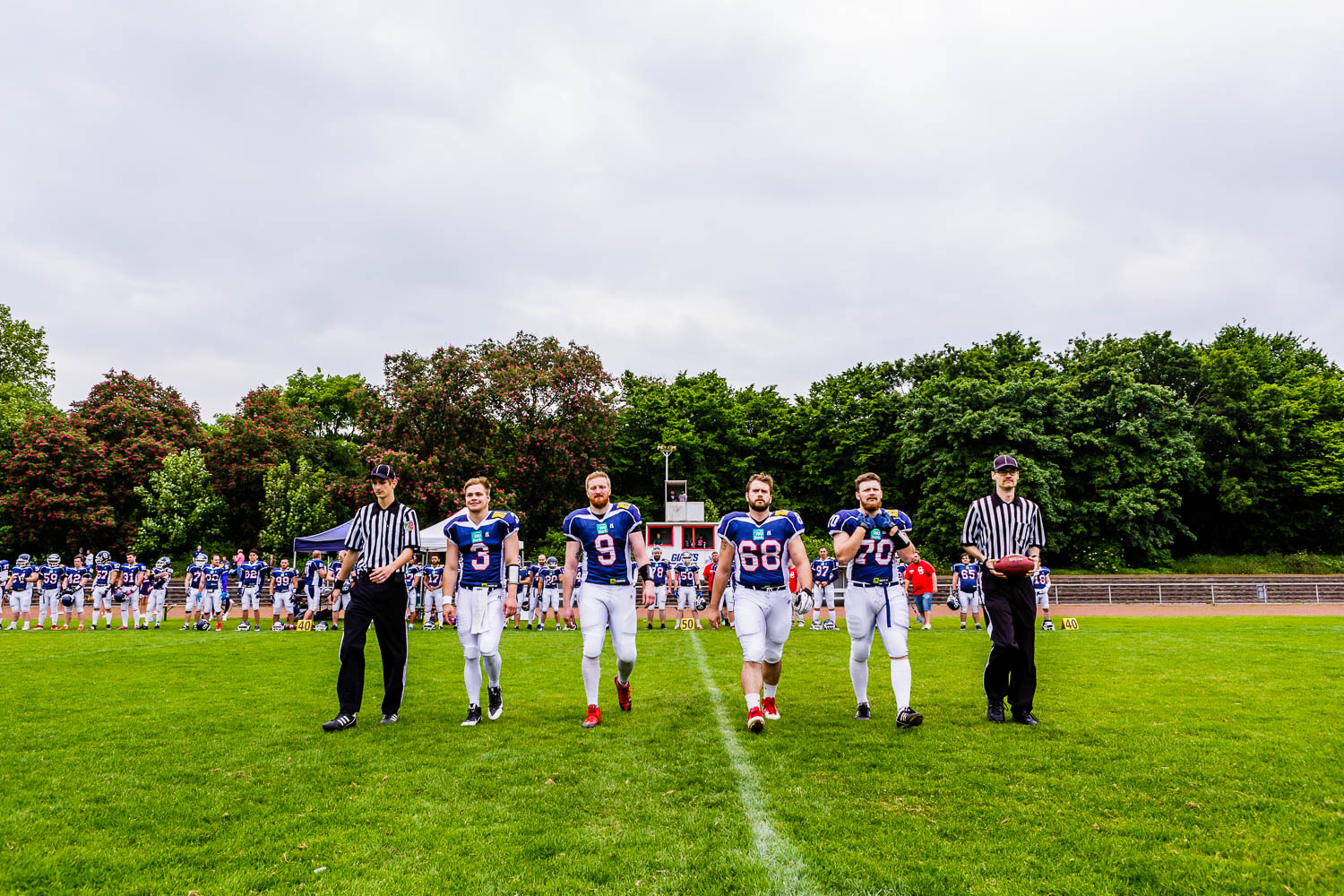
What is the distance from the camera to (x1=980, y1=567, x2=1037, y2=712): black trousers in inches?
290

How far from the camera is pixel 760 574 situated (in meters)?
7.21

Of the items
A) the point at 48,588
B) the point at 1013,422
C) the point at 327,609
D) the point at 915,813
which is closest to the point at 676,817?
the point at 915,813

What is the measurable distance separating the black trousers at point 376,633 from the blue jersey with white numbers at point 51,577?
2079cm

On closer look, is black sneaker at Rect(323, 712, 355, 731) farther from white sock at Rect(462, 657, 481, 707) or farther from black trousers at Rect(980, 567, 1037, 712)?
black trousers at Rect(980, 567, 1037, 712)

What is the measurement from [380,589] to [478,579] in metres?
0.99

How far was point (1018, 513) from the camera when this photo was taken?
7641mm

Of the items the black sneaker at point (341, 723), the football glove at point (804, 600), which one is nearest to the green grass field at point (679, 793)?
the black sneaker at point (341, 723)

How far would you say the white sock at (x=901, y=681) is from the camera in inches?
281

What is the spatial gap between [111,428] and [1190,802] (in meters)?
47.2

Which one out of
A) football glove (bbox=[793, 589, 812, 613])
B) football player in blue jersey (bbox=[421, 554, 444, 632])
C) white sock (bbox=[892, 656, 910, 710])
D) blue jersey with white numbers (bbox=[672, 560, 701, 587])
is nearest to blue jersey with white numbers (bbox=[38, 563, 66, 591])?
football player in blue jersey (bbox=[421, 554, 444, 632])

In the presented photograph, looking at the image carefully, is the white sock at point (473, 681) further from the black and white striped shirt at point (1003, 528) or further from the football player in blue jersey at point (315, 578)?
the football player in blue jersey at point (315, 578)

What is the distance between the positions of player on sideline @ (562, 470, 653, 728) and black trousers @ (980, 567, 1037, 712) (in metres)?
3.28

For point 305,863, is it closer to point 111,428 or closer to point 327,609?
point 327,609

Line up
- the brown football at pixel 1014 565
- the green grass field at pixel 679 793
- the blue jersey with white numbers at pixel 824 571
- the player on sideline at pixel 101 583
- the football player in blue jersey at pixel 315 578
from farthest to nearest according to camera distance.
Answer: the player on sideline at pixel 101 583, the blue jersey with white numbers at pixel 824 571, the football player in blue jersey at pixel 315 578, the brown football at pixel 1014 565, the green grass field at pixel 679 793
